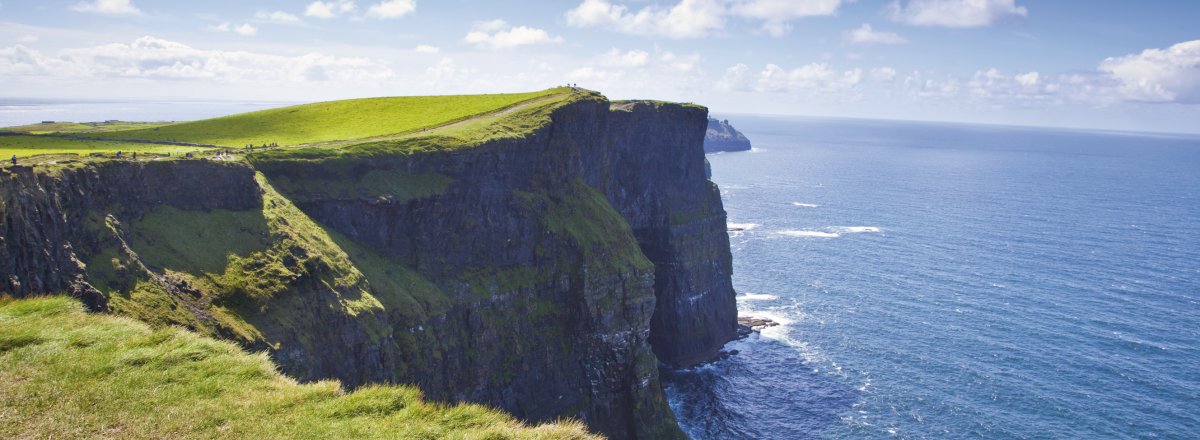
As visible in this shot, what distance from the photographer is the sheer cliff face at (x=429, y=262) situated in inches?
1841

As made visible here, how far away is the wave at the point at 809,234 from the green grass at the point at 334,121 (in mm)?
84065

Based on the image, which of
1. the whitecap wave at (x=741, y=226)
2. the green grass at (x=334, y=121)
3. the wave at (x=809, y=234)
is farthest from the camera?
the whitecap wave at (x=741, y=226)

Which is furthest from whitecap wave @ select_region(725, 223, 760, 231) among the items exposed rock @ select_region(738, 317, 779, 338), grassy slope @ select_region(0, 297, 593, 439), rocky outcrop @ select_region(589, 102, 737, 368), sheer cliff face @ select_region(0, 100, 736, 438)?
grassy slope @ select_region(0, 297, 593, 439)

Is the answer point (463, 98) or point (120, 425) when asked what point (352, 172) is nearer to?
point (463, 98)

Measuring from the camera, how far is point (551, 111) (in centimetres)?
8750

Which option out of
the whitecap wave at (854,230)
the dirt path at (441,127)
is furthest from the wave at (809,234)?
the dirt path at (441,127)

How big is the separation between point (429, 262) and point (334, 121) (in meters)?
35.2

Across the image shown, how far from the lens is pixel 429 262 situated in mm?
70562

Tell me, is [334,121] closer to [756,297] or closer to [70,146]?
[70,146]

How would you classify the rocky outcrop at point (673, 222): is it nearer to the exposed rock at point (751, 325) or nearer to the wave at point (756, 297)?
the exposed rock at point (751, 325)

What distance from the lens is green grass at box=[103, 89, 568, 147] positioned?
8144 centimetres

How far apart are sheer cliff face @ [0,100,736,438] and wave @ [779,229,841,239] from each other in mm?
66373

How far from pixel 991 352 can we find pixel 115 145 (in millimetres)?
105065

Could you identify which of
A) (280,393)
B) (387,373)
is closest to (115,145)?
(387,373)
